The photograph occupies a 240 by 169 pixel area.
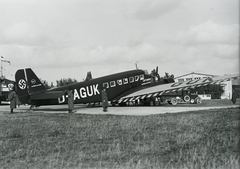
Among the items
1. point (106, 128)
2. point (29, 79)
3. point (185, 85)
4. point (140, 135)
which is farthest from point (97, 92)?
point (140, 135)

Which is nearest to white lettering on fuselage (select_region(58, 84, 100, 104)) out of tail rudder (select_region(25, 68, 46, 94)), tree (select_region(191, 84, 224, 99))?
tail rudder (select_region(25, 68, 46, 94))

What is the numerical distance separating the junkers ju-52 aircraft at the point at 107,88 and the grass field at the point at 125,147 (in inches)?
431

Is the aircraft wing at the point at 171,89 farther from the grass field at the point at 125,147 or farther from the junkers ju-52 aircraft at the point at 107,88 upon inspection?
the grass field at the point at 125,147

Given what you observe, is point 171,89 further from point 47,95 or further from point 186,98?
point 186,98

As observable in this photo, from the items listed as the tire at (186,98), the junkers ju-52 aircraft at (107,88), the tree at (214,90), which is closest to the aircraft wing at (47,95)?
the junkers ju-52 aircraft at (107,88)

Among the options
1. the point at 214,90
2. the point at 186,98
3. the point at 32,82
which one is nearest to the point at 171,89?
the point at 32,82

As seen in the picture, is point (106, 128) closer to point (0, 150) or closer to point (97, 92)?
point (0, 150)

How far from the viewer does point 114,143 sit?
698 centimetres

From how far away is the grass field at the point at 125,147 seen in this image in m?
5.28

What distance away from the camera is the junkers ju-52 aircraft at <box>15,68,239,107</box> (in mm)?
20000

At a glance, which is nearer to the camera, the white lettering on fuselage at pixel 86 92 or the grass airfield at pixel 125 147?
the grass airfield at pixel 125 147

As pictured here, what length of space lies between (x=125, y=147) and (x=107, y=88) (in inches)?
655

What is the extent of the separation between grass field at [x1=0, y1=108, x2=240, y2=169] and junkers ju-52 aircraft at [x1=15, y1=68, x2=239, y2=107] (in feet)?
35.9

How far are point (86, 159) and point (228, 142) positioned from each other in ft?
11.0
